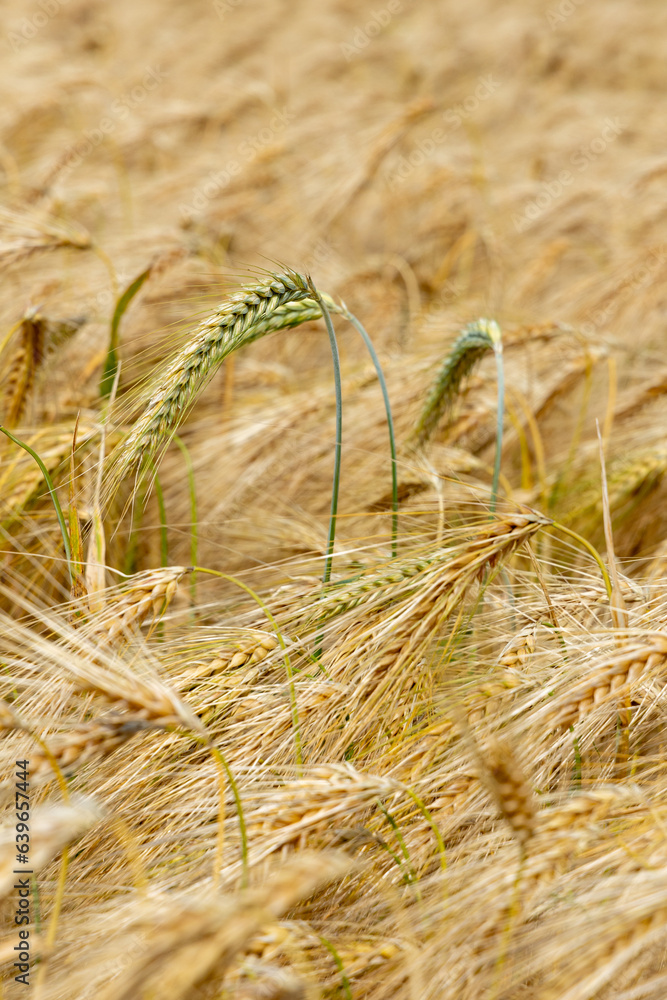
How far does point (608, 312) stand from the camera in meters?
2.51

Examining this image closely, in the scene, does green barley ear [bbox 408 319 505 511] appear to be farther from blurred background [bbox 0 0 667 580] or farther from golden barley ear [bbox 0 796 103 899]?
golden barley ear [bbox 0 796 103 899]

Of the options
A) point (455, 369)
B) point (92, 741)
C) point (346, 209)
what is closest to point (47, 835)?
point (92, 741)

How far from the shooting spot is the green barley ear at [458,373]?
1442 millimetres

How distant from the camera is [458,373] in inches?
59.5

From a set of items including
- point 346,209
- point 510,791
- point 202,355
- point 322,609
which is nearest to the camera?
point 510,791

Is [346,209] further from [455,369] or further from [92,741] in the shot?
[92,741]

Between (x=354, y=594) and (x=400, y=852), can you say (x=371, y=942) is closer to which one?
(x=400, y=852)

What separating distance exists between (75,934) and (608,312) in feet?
7.64

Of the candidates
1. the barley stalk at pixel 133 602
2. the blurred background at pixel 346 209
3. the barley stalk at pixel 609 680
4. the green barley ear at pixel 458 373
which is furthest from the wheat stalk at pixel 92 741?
the green barley ear at pixel 458 373

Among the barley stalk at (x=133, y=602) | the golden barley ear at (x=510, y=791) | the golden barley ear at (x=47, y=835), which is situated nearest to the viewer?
the golden barley ear at (x=47, y=835)

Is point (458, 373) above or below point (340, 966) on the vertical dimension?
above

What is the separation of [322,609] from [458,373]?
0.62 meters

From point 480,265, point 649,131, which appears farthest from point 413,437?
point 649,131

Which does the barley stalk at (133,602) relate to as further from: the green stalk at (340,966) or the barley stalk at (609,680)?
the barley stalk at (609,680)
